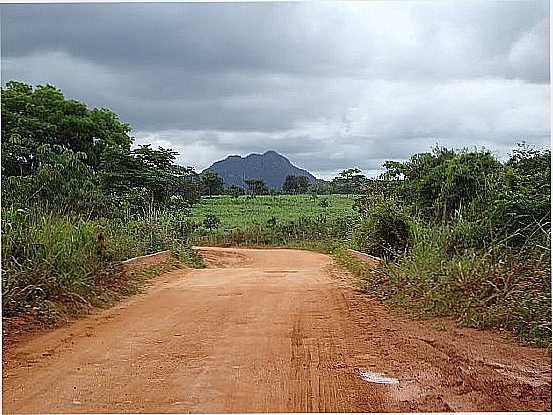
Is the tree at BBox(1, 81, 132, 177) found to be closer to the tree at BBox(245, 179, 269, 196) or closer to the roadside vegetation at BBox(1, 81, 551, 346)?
the roadside vegetation at BBox(1, 81, 551, 346)

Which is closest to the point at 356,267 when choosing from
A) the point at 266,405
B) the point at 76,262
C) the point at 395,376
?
the point at 76,262

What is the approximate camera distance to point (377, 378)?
18.1ft

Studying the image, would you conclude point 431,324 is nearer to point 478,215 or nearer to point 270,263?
point 478,215

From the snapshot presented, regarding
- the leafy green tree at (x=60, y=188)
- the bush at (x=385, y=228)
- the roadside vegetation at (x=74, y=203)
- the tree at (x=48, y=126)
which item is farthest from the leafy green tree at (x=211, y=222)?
the leafy green tree at (x=60, y=188)

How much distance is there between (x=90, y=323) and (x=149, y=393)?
10.9 ft

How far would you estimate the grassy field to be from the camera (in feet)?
115

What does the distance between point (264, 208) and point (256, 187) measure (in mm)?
6471

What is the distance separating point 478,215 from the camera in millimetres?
10984

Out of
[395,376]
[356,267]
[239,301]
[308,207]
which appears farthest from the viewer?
[308,207]

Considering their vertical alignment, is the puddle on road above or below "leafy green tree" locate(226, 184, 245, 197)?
below

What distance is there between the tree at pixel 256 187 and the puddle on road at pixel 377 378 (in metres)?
41.4

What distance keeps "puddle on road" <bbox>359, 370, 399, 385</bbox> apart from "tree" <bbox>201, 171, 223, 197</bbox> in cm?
3435

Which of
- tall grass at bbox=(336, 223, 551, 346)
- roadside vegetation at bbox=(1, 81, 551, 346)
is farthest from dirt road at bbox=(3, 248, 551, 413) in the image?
roadside vegetation at bbox=(1, 81, 551, 346)

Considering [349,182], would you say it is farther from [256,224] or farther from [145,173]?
[145,173]
